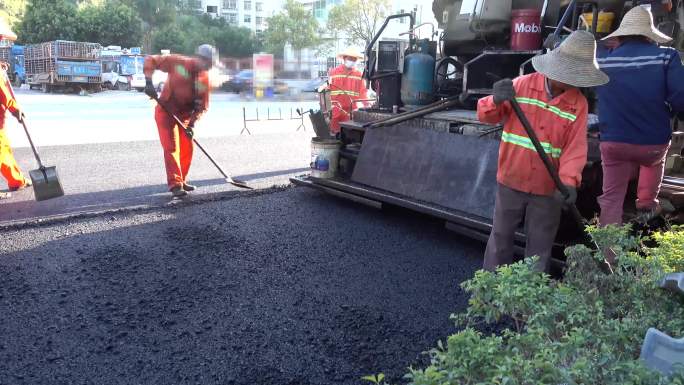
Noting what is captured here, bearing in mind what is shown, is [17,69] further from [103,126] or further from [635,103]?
[635,103]

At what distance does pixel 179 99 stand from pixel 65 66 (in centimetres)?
2353

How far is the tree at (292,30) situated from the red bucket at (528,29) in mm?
33520

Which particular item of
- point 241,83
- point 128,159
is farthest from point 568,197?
point 241,83

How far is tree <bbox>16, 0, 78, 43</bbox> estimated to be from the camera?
34.1 meters

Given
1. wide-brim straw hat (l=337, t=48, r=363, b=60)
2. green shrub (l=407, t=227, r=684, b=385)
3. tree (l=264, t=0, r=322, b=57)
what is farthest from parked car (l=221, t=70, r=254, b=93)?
green shrub (l=407, t=227, r=684, b=385)

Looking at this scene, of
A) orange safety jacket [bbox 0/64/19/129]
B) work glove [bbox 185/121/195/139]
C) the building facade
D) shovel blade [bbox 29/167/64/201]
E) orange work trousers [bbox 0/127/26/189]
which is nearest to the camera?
shovel blade [bbox 29/167/64/201]

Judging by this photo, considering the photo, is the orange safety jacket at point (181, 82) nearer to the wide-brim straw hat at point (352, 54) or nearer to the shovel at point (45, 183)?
the shovel at point (45, 183)

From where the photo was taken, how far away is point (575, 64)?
303 centimetres

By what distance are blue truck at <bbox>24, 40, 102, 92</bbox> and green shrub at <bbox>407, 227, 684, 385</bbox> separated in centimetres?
2804

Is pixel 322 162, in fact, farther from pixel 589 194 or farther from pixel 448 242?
pixel 589 194

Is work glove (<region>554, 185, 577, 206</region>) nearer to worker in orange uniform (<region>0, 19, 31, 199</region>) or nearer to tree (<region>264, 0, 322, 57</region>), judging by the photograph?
worker in orange uniform (<region>0, 19, 31, 199</region>)

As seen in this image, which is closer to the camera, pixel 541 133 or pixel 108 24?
pixel 541 133

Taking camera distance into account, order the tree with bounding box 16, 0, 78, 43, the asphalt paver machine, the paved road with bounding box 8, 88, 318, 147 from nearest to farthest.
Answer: the asphalt paver machine → the paved road with bounding box 8, 88, 318, 147 → the tree with bounding box 16, 0, 78, 43

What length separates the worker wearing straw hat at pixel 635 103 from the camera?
3.37 m
